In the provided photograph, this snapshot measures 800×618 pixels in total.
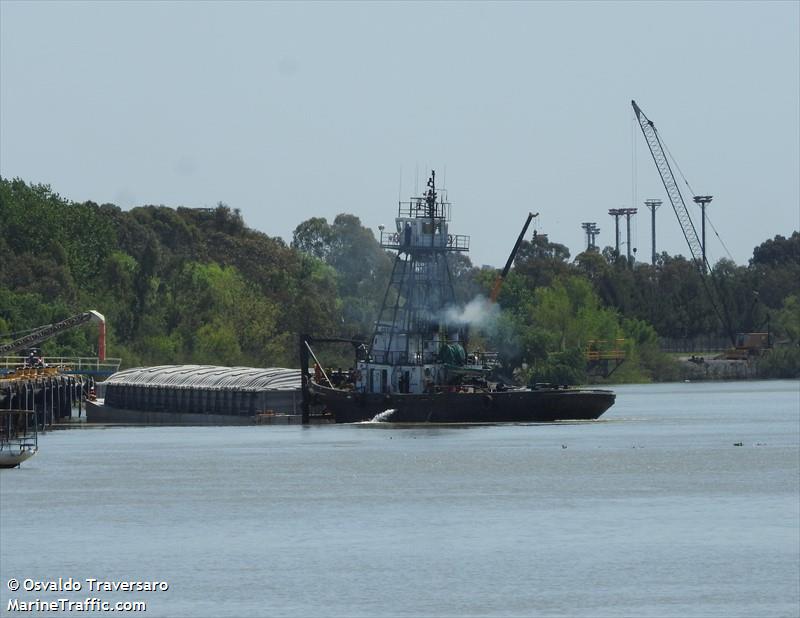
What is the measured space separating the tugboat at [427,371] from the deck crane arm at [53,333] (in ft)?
124

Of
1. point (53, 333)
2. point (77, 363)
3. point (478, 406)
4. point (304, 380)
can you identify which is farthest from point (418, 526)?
point (77, 363)

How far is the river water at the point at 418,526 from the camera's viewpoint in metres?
60.0

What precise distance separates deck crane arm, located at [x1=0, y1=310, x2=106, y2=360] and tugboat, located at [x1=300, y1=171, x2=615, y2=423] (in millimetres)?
37757

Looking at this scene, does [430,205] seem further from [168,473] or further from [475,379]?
[168,473]

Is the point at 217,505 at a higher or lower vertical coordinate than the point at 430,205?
lower

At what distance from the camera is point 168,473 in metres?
96.8

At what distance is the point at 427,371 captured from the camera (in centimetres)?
13062

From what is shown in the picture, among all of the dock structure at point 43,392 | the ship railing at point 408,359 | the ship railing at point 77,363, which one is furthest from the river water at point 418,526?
the ship railing at point 77,363

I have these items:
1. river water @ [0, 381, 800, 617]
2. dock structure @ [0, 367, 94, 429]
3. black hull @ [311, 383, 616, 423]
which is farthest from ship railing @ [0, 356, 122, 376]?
river water @ [0, 381, 800, 617]

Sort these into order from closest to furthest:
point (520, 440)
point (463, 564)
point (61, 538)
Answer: point (463, 564), point (61, 538), point (520, 440)

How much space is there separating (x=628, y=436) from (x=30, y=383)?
136ft

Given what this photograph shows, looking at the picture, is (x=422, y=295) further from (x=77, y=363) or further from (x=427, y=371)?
(x=77, y=363)

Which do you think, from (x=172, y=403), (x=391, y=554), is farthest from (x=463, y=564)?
(x=172, y=403)

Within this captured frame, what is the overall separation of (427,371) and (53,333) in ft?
164
